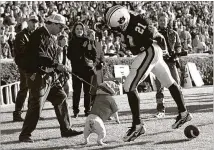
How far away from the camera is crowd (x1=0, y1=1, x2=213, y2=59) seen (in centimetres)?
1661

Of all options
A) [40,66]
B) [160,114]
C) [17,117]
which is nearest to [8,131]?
[17,117]

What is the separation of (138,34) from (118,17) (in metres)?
0.34

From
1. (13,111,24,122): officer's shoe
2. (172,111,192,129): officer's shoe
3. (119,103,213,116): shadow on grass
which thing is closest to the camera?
(172,111,192,129): officer's shoe

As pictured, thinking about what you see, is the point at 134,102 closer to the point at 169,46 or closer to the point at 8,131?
the point at 8,131

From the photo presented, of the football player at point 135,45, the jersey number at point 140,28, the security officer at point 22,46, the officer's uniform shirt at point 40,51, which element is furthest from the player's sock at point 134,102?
the security officer at point 22,46

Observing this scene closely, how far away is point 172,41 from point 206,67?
920 centimetres

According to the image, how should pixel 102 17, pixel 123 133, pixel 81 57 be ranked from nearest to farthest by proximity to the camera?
pixel 123 133, pixel 81 57, pixel 102 17

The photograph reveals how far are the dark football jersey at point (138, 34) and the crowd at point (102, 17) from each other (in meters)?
7.00

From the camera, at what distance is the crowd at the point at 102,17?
16.6 meters

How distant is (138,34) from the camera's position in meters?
6.67

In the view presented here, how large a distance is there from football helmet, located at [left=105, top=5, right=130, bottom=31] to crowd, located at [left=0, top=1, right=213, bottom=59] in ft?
23.2

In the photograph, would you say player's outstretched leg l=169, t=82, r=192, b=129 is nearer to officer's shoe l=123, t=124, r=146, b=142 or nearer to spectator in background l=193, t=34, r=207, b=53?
officer's shoe l=123, t=124, r=146, b=142

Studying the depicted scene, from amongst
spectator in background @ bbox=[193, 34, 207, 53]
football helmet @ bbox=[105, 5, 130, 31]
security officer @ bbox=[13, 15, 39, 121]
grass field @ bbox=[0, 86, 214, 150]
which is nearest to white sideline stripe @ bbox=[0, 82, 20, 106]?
grass field @ bbox=[0, 86, 214, 150]

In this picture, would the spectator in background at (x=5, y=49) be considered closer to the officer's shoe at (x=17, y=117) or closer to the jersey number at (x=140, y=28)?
the officer's shoe at (x=17, y=117)
